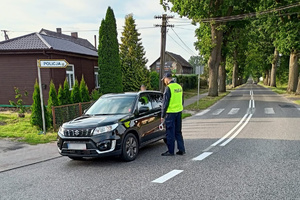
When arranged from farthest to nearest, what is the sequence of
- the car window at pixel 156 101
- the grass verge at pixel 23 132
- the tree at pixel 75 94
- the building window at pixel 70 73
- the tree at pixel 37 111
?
the building window at pixel 70 73
the tree at pixel 75 94
the tree at pixel 37 111
the grass verge at pixel 23 132
the car window at pixel 156 101

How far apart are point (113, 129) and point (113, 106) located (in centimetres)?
125

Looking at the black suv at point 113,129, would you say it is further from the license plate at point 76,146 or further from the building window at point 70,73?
the building window at point 70,73

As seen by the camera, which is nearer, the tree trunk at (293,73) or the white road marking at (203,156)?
the white road marking at (203,156)

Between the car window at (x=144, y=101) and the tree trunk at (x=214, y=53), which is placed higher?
the tree trunk at (x=214, y=53)

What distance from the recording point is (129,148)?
5914 millimetres

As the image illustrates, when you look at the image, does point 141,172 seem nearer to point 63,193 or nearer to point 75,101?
point 63,193

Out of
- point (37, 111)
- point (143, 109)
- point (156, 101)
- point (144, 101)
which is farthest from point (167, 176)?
point (37, 111)

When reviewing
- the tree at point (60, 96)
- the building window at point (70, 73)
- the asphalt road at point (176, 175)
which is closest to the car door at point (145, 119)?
the asphalt road at point (176, 175)

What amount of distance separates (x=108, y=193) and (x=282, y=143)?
217 inches

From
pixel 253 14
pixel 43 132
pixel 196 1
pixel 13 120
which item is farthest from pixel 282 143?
pixel 253 14

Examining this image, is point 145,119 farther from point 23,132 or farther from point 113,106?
point 23,132

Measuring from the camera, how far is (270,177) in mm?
4582

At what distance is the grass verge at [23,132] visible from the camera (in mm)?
8798

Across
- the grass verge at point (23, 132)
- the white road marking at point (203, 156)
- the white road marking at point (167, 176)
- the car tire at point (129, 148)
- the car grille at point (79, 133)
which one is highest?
the car grille at point (79, 133)
